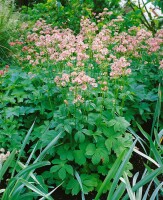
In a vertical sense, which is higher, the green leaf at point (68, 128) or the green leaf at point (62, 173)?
the green leaf at point (68, 128)

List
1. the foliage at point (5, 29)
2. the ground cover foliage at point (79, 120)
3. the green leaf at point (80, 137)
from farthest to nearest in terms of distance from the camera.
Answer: the foliage at point (5, 29) → the green leaf at point (80, 137) → the ground cover foliage at point (79, 120)

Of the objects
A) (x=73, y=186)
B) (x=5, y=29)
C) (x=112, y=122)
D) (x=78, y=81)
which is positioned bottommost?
(x=73, y=186)

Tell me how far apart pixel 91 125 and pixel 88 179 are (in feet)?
1.39

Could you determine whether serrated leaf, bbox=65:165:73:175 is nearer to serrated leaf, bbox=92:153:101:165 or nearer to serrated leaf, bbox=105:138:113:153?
serrated leaf, bbox=92:153:101:165

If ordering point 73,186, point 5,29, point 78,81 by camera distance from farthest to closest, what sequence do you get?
point 5,29 < point 73,186 < point 78,81

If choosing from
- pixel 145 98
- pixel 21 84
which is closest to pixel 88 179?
pixel 145 98

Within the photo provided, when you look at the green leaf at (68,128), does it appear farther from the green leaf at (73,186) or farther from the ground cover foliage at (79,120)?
the green leaf at (73,186)

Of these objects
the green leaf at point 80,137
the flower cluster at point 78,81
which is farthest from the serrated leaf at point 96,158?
the flower cluster at point 78,81

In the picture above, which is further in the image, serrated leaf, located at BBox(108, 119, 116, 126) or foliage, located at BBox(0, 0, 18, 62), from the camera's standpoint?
foliage, located at BBox(0, 0, 18, 62)

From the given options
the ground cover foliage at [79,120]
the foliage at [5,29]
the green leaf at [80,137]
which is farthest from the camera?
the foliage at [5,29]

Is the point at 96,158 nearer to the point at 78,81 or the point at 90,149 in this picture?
the point at 90,149

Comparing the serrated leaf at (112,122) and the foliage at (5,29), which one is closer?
the serrated leaf at (112,122)

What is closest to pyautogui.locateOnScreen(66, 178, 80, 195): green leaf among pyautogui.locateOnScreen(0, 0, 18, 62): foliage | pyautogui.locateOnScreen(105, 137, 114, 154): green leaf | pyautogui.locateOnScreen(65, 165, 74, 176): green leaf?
pyautogui.locateOnScreen(65, 165, 74, 176): green leaf

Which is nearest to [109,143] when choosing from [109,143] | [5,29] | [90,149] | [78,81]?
[109,143]
